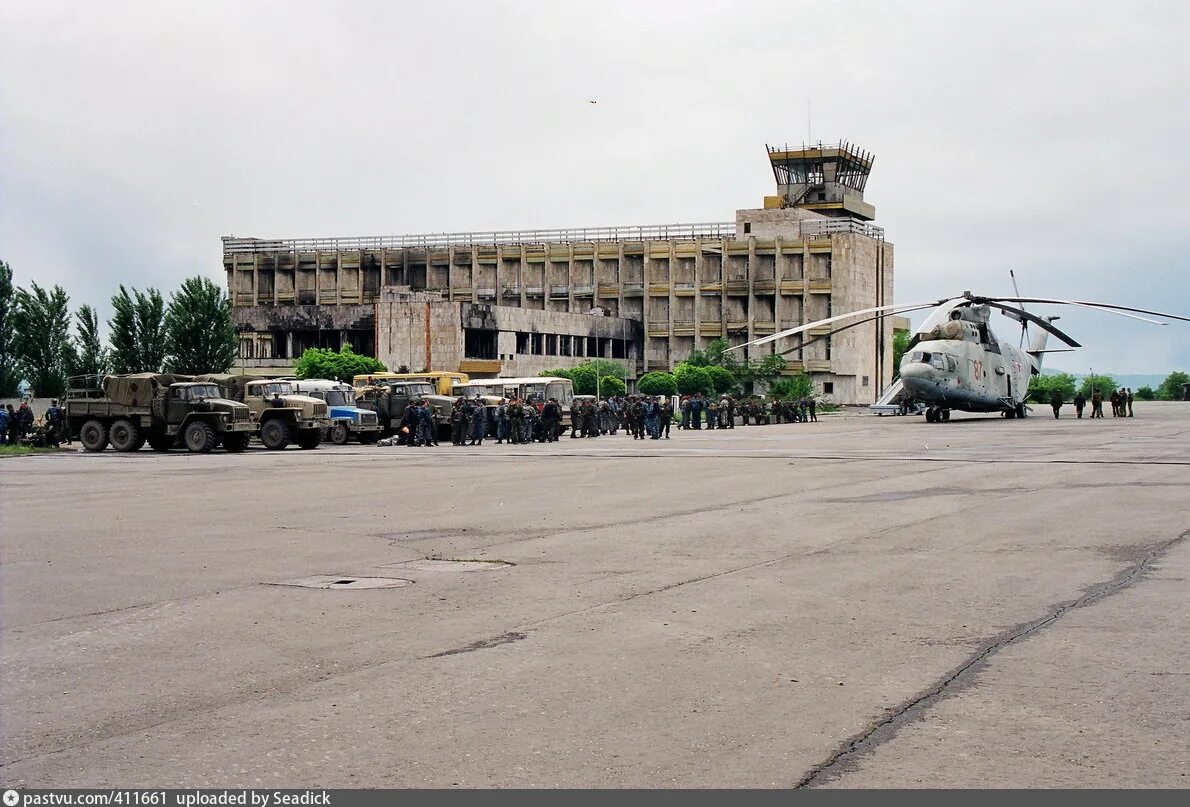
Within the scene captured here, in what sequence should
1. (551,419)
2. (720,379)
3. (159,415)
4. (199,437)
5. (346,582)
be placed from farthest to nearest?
(720,379)
(551,419)
(159,415)
(199,437)
(346,582)

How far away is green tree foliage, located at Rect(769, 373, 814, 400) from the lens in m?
85.3

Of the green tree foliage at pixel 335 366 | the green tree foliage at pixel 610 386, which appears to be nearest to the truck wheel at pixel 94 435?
the green tree foliage at pixel 335 366

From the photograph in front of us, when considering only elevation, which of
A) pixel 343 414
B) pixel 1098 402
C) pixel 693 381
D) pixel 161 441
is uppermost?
pixel 693 381

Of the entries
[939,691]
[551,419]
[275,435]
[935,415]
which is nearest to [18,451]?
[275,435]

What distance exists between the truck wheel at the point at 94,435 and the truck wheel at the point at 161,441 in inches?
51.3

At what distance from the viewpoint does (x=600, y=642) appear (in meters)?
8.32

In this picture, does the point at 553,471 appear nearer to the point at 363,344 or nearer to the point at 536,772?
the point at 536,772

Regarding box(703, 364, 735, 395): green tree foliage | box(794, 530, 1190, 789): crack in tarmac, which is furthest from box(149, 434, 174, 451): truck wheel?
box(703, 364, 735, 395): green tree foliage

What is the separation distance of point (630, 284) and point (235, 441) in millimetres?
71326

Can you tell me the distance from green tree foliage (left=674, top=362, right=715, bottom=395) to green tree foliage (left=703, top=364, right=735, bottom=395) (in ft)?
2.80

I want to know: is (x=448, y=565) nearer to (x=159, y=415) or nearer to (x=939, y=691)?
(x=939, y=691)

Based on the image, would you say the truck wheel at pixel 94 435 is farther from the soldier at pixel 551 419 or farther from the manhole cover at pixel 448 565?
the manhole cover at pixel 448 565

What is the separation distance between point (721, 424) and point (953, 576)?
151 feet

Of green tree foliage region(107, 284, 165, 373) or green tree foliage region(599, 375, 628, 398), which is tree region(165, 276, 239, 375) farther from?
green tree foliage region(599, 375, 628, 398)
